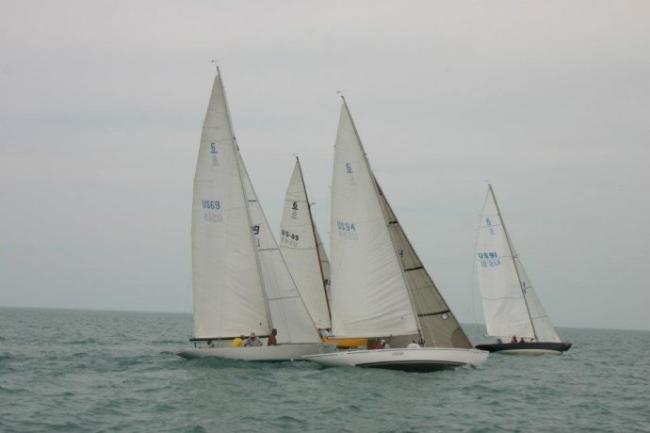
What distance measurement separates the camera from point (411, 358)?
112 feet

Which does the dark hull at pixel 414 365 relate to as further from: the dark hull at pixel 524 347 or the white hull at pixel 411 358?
the dark hull at pixel 524 347

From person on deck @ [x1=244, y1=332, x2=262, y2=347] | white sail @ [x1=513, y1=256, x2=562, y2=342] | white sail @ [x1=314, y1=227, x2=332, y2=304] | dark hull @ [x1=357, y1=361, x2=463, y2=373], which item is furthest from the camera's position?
white sail @ [x1=513, y1=256, x2=562, y2=342]

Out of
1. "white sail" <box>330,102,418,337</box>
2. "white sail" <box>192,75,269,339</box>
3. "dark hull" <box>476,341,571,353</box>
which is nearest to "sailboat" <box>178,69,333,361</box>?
"white sail" <box>192,75,269,339</box>

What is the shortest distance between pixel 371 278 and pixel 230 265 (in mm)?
6739

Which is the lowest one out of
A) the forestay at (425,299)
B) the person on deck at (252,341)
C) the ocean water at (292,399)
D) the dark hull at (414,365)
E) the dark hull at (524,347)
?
the ocean water at (292,399)

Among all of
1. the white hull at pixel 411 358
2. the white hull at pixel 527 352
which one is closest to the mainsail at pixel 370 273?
the white hull at pixel 411 358

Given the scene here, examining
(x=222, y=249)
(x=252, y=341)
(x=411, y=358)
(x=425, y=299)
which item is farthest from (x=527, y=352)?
(x=222, y=249)

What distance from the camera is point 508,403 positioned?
31.2 m

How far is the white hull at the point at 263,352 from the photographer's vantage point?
37.7 metres

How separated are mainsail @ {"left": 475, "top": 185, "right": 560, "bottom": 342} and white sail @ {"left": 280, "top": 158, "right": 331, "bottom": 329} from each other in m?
15.0

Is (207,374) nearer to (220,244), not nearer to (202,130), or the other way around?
(220,244)

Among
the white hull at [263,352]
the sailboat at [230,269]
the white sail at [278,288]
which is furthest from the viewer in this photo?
the white sail at [278,288]

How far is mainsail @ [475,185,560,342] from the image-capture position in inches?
2194

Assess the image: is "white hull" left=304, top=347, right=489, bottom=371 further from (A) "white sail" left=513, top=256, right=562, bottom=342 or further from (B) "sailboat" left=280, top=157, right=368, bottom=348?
(A) "white sail" left=513, top=256, right=562, bottom=342
